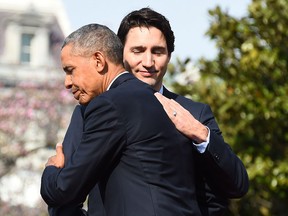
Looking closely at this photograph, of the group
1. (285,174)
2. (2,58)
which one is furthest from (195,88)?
(2,58)

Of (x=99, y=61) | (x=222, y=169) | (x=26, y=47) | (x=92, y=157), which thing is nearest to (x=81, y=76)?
(x=99, y=61)

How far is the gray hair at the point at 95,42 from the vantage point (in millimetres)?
4355

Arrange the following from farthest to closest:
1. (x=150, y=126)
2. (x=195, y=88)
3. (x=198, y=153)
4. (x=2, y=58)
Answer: (x=2, y=58), (x=195, y=88), (x=198, y=153), (x=150, y=126)

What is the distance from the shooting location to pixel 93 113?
4.30m

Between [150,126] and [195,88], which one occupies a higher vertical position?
[150,126]

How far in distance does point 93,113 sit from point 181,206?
56cm

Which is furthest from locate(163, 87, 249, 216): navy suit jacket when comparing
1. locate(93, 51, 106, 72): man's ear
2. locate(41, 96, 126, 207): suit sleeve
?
locate(93, 51, 106, 72): man's ear

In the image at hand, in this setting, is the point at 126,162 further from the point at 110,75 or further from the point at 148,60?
the point at 148,60

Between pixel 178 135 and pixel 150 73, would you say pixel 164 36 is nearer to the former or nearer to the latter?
pixel 150 73

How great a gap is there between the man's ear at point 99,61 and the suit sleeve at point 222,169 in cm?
62

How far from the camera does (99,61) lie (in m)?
4.36

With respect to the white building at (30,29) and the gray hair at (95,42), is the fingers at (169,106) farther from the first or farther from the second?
the white building at (30,29)

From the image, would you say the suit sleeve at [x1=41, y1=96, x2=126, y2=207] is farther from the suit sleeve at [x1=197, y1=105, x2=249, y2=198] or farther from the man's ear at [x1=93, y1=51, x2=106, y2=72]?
the suit sleeve at [x1=197, y1=105, x2=249, y2=198]

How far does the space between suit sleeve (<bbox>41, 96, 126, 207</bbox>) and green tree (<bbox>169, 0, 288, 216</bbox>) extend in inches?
262
